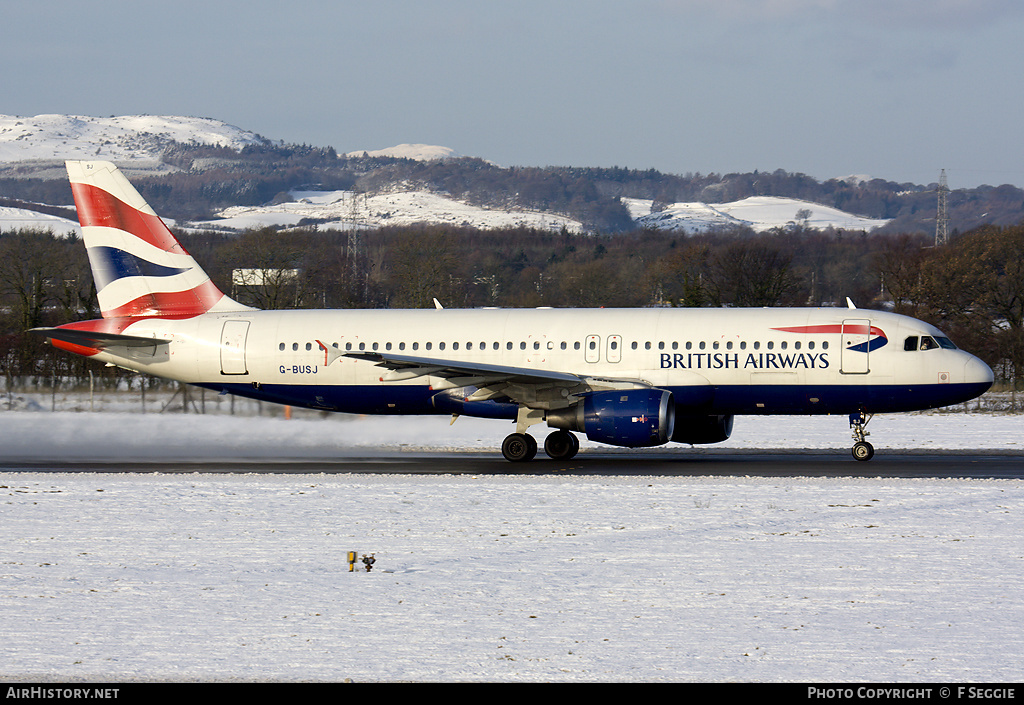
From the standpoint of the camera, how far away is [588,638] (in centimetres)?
989

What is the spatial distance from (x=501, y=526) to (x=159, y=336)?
51.8 ft

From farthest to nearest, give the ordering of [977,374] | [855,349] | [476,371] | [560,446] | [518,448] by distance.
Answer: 1. [560,446]
2. [518,448]
3. [855,349]
4. [977,374]
5. [476,371]

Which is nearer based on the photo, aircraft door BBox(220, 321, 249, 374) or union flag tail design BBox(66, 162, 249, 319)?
aircraft door BBox(220, 321, 249, 374)

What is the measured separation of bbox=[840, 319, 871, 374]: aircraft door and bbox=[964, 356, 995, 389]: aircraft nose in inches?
95.0

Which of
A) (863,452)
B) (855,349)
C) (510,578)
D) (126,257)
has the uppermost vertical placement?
(126,257)

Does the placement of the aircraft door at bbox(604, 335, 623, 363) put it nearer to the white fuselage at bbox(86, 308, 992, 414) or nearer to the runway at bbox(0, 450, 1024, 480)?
the white fuselage at bbox(86, 308, 992, 414)

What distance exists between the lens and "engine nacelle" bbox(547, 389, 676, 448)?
23.4 metres

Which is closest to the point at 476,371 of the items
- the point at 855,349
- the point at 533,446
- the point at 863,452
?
the point at 533,446

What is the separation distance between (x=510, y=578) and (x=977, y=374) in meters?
17.0

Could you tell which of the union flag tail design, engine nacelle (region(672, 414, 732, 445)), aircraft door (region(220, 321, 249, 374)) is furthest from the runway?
the union flag tail design

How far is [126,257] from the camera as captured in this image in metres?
29.1

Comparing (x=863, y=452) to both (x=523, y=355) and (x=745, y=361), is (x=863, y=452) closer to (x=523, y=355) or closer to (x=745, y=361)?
(x=745, y=361)
